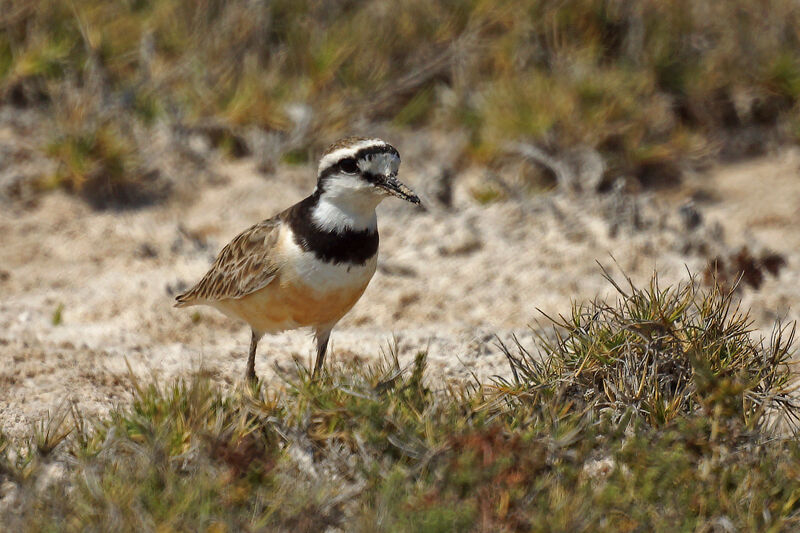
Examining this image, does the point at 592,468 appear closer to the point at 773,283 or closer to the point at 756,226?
the point at 773,283

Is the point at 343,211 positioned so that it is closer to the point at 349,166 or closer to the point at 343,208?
the point at 343,208

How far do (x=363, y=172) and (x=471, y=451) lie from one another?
145cm

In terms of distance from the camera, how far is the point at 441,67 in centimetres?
911

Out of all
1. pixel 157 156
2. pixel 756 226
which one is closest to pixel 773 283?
pixel 756 226

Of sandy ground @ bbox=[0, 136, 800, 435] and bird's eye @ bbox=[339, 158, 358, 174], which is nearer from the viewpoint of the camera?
bird's eye @ bbox=[339, 158, 358, 174]

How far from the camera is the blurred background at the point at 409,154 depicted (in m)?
6.60

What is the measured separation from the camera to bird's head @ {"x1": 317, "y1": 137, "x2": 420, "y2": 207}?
15.3ft

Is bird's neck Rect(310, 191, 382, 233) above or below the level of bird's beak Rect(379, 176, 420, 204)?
below

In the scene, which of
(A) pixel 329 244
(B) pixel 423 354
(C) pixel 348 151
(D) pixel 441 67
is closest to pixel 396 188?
(C) pixel 348 151

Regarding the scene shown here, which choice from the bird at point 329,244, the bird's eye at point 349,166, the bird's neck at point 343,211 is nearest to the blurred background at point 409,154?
the bird at point 329,244

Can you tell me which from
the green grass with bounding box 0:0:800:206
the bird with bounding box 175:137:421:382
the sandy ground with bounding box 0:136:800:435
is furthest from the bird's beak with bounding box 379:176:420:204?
the green grass with bounding box 0:0:800:206

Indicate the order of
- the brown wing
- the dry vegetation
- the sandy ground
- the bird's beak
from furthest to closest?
the sandy ground
the brown wing
the bird's beak
the dry vegetation

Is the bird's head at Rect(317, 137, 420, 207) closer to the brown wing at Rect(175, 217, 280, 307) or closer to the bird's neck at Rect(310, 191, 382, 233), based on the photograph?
the bird's neck at Rect(310, 191, 382, 233)

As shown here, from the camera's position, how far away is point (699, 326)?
448 cm
